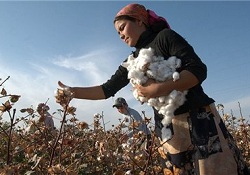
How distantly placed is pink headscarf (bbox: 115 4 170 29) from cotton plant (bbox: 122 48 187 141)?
323 mm

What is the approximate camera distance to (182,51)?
1.83 m

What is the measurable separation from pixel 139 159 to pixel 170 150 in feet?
0.66

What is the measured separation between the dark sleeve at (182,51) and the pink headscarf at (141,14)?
0.69 feet

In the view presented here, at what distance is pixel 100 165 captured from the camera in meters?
2.83

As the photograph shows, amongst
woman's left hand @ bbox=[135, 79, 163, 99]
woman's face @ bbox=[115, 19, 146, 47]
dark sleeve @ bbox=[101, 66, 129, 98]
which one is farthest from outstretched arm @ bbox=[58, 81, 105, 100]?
woman's left hand @ bbox=[135, 79, 163, 99]

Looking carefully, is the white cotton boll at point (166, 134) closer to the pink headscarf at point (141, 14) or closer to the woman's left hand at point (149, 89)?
the woman's left hand at point (149, 89)

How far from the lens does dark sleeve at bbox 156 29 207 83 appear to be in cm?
178

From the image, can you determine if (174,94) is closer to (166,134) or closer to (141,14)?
(166,134)

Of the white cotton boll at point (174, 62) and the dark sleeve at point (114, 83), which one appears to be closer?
the white cotton boll at point (174, 62)

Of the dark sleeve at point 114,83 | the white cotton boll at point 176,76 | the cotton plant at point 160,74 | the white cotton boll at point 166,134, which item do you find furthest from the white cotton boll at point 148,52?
the dark sleeve at point 114,83

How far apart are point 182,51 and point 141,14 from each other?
1.49ft

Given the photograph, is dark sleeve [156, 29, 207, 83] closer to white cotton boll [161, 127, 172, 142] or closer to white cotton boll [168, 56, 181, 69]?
white cotton boll [168, 56, 181, 69]

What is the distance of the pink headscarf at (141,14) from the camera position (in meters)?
2.11

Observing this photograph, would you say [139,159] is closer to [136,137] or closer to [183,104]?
[183,104]
